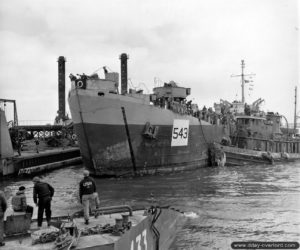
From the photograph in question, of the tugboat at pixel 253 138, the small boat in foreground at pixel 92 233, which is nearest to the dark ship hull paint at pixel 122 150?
the tugboat at pixel 253 138

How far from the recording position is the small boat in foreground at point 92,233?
6.25 metres

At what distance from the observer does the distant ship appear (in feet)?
73.3

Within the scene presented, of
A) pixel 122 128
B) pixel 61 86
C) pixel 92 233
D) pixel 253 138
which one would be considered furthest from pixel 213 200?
pixel 61 86

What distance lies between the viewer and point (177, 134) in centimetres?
2586

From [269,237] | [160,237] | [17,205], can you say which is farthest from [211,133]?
[17,205]

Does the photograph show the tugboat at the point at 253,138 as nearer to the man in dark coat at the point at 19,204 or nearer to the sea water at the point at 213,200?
the sea water at the point at 213,200

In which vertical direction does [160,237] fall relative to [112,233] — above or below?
→ below

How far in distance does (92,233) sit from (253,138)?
32719 mm

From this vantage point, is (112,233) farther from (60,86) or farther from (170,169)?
(60,86)

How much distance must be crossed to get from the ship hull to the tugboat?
8331 millimetres

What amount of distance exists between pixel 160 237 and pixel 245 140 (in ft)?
96.1

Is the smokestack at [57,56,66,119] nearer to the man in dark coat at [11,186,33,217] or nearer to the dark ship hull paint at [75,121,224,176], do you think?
the dark ship hull paint at [75,121,224,176]

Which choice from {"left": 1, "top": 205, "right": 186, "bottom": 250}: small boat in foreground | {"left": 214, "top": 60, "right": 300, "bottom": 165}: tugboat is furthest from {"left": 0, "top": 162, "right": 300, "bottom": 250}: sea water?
{"left": 214, "top": 60, "right": 300, "bottom": 165}: tugboat

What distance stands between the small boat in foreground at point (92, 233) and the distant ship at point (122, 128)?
13494 millimetres
